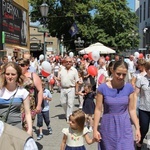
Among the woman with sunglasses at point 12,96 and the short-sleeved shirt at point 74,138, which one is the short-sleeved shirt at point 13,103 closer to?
the woman with sunglasses at point 12,96

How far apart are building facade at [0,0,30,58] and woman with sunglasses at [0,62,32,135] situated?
929 inches

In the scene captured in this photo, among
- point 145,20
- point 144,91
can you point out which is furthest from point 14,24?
point 145,20

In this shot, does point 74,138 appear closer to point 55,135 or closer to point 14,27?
point 55,135

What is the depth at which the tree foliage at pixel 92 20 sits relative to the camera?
43.7 metres

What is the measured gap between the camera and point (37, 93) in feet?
17.5

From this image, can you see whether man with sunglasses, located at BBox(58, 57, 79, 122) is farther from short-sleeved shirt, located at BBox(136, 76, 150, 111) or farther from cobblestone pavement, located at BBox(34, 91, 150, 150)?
short-sleeved shirt, located at BBox(136, 76, 150, 111)

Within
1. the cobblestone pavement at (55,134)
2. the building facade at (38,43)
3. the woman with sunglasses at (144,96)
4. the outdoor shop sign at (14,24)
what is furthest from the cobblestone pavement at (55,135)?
the building facade at (38,43)

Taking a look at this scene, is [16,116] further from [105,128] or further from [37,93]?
[37,93]

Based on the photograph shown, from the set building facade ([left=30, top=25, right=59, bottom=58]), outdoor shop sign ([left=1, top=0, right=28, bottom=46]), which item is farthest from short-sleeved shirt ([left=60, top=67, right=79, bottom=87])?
building facade ([left=30, top=25, right=59, bottom=58])

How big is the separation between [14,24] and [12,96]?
30.8 meters

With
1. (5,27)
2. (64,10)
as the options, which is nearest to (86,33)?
(64,10)

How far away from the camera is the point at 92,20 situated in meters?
46.2

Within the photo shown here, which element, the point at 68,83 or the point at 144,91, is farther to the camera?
the point at 68,83

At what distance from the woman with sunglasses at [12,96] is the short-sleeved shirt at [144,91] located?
232 centimetres
